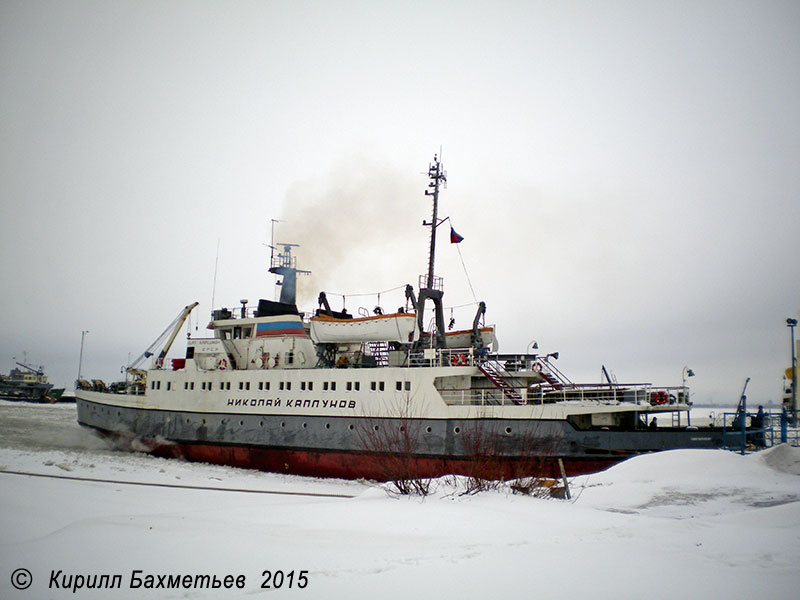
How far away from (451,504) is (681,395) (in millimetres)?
11262

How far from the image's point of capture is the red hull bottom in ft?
56.3

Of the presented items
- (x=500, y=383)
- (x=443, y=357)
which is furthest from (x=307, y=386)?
(x=500, y=383)

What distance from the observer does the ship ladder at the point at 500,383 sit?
18.6m

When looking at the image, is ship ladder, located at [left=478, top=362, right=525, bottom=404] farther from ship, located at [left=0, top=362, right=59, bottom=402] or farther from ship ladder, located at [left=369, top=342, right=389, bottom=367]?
ship, located at [left=0, top=362, right=59, bottom=402]

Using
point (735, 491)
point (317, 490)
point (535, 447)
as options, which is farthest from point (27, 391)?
point (735, 491)

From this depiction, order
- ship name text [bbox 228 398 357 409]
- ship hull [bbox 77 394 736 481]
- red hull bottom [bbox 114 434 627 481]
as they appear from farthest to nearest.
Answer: ship name text [bbox 228 398 357 409]
red hull bottom [bbox 114 434 627 481]
ship hull [bbox 77 394 736 481]

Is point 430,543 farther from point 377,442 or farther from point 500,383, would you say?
point 500,383

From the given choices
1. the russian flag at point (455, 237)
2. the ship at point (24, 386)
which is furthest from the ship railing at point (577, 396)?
the ship at point (24, 386)

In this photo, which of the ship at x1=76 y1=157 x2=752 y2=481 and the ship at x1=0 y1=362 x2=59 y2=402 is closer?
the ship at x1=76 y1=157 x2=752 y2=481

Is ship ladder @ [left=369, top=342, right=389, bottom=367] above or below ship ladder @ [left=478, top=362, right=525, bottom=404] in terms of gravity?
above

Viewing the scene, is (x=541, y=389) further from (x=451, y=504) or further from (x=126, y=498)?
(x=126, y=498)

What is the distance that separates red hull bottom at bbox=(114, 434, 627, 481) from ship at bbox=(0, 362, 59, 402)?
7409cm

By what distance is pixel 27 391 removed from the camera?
82.5 meters

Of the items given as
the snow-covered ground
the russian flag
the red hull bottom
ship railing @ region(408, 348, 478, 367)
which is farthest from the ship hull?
the russian flag
